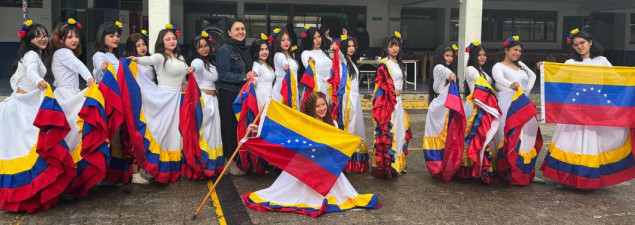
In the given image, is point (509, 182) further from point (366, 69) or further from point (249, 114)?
point (366, 69)

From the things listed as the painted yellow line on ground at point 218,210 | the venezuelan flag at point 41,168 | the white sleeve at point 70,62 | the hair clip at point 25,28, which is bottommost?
the painted yellow line on ground at point 218,210

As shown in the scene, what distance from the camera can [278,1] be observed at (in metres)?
17.3

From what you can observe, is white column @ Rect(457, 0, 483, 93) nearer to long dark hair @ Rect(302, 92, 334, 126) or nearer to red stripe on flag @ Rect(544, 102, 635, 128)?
red stripe on flag @ Rect(544, 102, 635, 128)

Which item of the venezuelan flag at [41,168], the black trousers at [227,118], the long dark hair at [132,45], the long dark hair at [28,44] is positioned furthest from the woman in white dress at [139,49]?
the venezuelan flag at [41,168]

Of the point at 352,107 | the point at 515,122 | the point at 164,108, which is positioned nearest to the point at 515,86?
the point at 515,122

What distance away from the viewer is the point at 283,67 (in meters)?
6.20

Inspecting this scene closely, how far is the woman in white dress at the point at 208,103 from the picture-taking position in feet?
19.0

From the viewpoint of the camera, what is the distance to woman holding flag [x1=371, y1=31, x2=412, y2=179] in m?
5.91

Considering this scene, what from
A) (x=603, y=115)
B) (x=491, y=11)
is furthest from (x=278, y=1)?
(x=603, y=115)

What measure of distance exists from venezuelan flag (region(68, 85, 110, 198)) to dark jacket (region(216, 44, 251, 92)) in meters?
1.29

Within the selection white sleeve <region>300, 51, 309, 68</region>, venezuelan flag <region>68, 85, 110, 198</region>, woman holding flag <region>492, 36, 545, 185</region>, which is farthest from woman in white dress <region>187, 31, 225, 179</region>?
woman holding flag <region>492, 36, 545, 185</region>

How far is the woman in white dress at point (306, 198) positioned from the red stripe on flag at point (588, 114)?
1.97 meters

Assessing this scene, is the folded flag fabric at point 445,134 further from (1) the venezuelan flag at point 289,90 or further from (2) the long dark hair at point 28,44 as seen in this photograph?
(2) the long dark hair at point 28,44

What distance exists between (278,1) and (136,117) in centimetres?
1239
